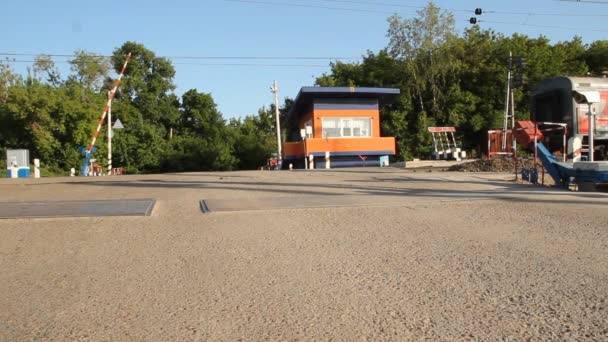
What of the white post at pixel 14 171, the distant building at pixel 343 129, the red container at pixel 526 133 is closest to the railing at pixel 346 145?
the distant building at pixel 343 129

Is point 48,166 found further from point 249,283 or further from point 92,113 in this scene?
point 249,283

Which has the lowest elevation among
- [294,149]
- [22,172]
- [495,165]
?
[495,165]

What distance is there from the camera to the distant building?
31.6m

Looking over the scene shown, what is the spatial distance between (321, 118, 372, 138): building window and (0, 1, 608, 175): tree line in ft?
22.2

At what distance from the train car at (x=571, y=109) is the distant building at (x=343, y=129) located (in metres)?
13.2

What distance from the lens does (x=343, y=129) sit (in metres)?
33.2

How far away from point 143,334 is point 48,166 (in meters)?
39.6

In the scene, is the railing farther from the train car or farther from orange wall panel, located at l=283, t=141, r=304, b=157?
the train car

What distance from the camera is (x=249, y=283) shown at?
4605 millimetres

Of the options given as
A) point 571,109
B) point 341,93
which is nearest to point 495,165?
point 571,109

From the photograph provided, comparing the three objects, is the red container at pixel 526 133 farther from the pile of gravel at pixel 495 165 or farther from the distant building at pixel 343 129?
the distant building at pixel 343 129

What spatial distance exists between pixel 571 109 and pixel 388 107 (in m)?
24.8

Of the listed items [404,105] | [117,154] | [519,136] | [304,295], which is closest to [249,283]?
[304,295]

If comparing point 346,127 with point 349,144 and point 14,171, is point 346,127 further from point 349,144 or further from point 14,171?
point 14,171
